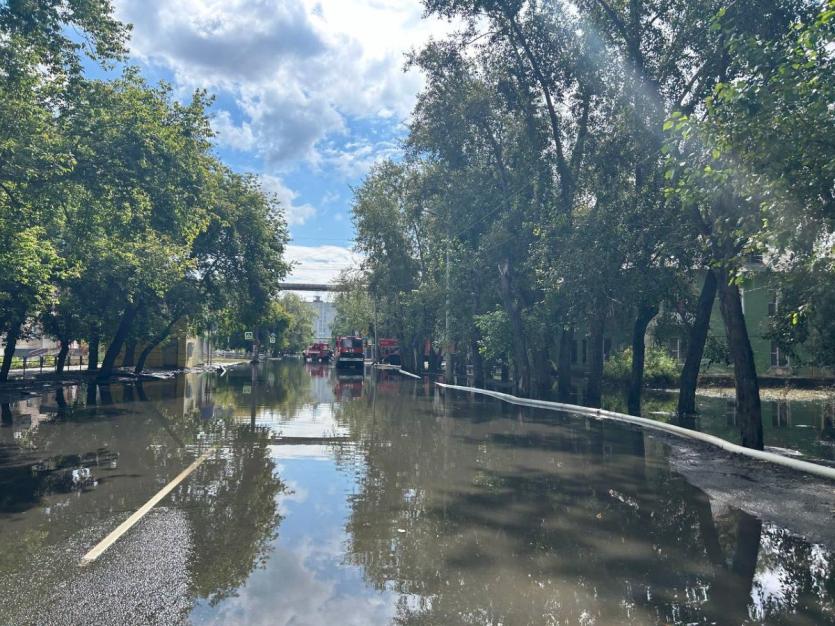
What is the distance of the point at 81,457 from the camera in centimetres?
1216

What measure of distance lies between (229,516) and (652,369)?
3895 cm

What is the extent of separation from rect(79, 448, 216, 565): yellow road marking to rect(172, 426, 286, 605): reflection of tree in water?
0.54ft

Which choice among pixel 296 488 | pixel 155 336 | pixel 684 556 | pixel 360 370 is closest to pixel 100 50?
pixel 296 488

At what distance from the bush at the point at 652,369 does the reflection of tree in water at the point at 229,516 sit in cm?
3361

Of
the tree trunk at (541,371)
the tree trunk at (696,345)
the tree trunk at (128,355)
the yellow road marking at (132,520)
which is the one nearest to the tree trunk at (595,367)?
the tree trunk at (696,345)

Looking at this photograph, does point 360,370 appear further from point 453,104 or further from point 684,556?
point 684,556

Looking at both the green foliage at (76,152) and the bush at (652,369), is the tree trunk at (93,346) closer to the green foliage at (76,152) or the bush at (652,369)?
the green foliage at (76,152)

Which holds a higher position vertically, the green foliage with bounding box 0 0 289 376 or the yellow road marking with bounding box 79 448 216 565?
the green foliage with bounding box 0 0 289 376

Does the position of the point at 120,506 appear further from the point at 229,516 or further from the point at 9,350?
the point at 9,350

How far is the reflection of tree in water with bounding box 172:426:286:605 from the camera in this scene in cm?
591

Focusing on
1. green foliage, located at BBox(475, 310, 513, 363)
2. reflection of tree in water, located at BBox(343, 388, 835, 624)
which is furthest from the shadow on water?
green foliage, located at BBox(475, 310, 513, 363)

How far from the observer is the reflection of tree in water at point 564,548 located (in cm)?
527

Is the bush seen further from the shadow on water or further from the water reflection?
the shadow on water

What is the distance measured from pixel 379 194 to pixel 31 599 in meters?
43.3
